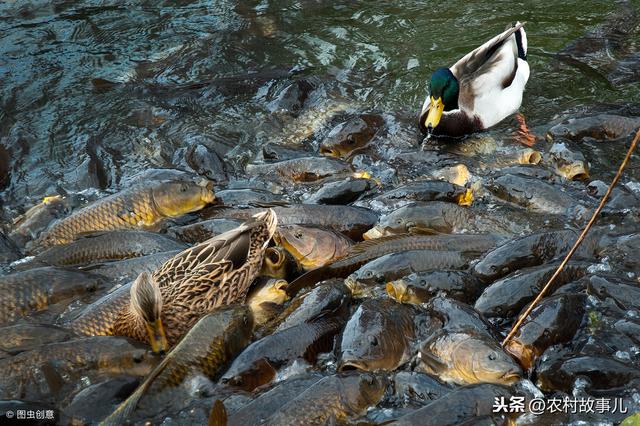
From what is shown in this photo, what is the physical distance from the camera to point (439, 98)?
705cm

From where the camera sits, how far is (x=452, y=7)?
970cm

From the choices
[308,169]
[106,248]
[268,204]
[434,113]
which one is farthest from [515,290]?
[434,113]

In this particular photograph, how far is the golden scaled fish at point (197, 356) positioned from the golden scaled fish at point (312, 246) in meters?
0.79

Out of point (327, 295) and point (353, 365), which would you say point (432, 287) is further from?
point (353, 365)

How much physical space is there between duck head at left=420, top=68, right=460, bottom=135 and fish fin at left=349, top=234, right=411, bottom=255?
94.6 inches

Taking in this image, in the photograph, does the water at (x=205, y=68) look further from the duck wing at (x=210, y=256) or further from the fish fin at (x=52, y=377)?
the fish fin at (x=52, y=377)

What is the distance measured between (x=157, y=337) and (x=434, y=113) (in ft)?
12.5

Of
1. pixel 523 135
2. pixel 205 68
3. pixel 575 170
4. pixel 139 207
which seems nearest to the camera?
pixel 139 207

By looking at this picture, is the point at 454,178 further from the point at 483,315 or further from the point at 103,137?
the point at 103,137

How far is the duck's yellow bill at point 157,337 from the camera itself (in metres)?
4.08

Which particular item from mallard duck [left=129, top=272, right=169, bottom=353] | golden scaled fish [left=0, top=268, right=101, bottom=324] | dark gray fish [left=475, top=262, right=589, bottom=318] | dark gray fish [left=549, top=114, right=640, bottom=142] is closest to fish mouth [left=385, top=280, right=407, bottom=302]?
dark gray fish [left=475, top=262, right=589, bottom=318]

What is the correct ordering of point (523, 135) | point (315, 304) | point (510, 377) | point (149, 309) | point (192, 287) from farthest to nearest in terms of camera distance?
1. point (523, 135)
2. point (192, 287)
3. point (315, 304)
4. point (149, 309)
5. point (510, 377)

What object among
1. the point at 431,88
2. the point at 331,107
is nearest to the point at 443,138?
the point at 431,88

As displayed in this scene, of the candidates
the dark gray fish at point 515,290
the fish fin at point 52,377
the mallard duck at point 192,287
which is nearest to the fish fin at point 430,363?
the dark gray fish at point 515,290
